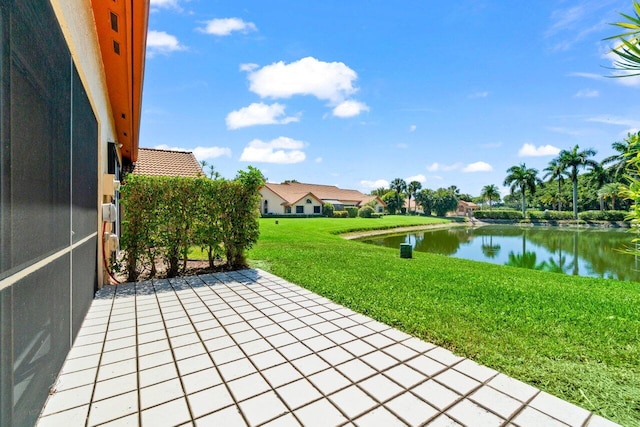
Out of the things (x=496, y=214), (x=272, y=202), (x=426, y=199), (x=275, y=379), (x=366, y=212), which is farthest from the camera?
(x=426, y=199)

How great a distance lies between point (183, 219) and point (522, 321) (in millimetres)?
6284

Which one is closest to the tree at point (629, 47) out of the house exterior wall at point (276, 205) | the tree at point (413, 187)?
the house exterior wall at point (276, 205)

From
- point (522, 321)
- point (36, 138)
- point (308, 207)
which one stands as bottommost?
point (522, 321)

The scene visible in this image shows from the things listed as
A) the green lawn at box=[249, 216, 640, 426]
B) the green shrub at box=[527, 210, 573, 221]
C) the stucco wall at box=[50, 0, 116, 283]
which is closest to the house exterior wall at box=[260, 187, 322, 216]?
the green lawn at box=[249, 216, 640, 426]

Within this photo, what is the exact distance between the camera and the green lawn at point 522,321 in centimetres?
227

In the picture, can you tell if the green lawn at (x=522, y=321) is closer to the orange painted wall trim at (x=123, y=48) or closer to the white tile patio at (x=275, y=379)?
the white tile patio at (x=275, y=379)

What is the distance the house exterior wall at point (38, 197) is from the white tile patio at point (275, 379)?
343 millimetres

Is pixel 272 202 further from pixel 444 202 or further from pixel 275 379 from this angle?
pixel 275 379

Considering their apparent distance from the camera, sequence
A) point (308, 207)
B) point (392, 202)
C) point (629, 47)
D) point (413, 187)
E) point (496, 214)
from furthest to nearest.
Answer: point (413, 187)
point (392, 202)
point (496, 214)
point (308, 207)
point (629, 47)

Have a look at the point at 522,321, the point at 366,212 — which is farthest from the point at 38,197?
the point at 366,212

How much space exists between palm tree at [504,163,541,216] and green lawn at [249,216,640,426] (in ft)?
150

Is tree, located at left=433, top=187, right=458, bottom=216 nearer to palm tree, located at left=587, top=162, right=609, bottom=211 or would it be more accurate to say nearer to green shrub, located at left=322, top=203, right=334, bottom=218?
palm tree, located at left=587, top=162, right=609, bottom=211

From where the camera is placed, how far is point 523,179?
43656 millimetres

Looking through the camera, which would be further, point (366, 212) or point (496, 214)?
point (496, 214)
